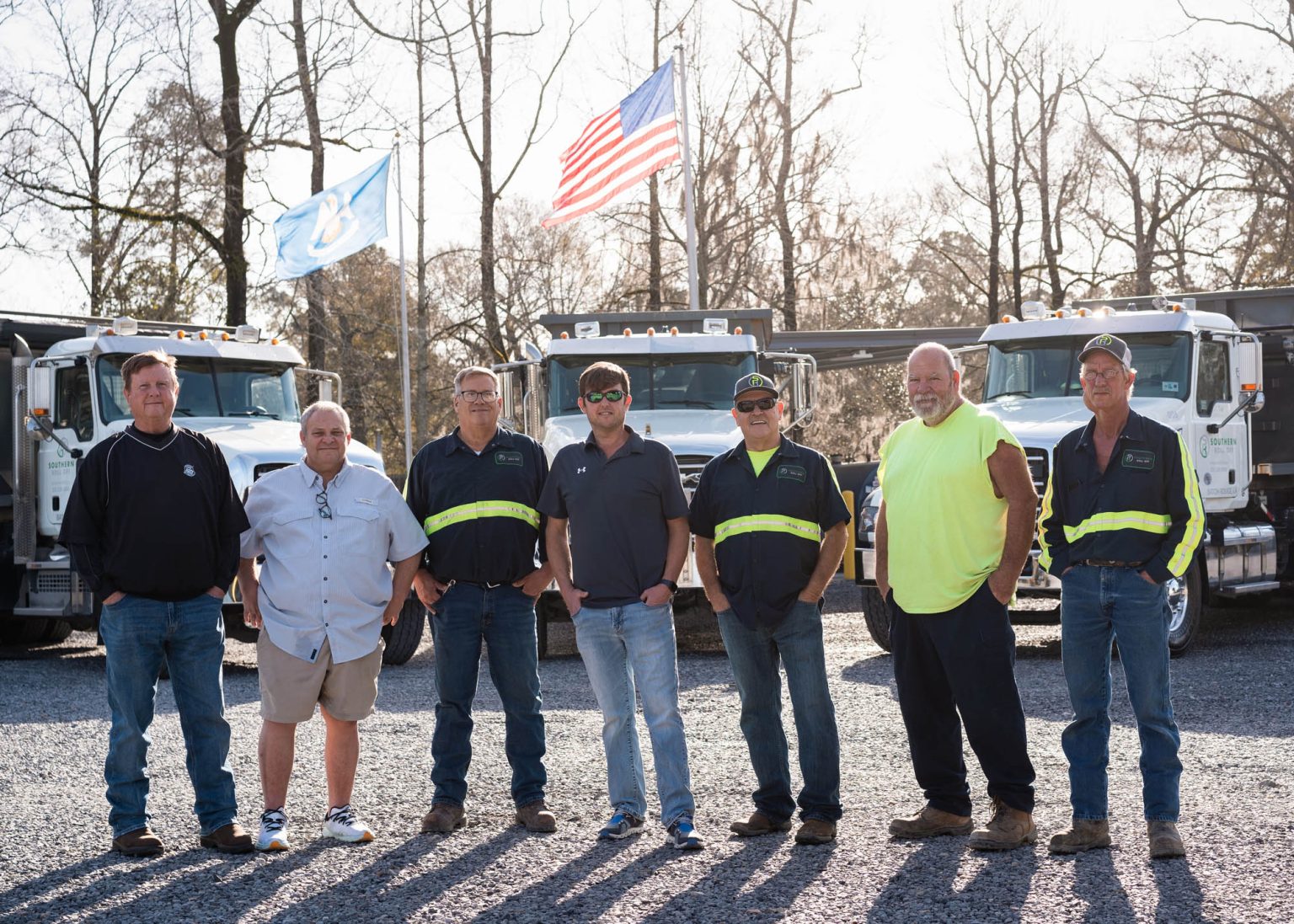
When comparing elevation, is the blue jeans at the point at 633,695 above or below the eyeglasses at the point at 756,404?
below

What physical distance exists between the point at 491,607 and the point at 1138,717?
2.70 meters

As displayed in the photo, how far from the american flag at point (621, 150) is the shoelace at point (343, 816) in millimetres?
14842

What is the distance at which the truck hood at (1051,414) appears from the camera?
1178 cm

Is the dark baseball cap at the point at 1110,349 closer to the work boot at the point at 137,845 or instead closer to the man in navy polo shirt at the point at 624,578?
the man in navy polo shirt at the point at 624,578

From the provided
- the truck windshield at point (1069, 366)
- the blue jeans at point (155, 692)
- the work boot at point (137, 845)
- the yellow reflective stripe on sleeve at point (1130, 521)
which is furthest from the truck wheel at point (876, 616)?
the work boot at point (137, 845)

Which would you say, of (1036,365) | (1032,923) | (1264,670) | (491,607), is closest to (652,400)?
(1036,365)

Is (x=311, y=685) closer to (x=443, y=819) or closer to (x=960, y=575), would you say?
(x=443, y=819)

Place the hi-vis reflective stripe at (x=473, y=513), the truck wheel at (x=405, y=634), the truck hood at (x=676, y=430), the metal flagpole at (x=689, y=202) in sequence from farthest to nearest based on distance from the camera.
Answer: the metal flagpole at (x=689, y=202) → the truck hood at (x=676, y=430) → the truck wheel at (x=405, y=634) → the hi-vis reflective stripe at (x=473, y=513)

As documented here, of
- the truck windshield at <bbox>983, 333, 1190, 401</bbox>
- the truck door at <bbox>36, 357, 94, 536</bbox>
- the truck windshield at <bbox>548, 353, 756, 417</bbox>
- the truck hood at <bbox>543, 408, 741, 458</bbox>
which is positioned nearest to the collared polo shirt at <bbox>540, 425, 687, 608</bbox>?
the truck hood at <bbox>543, 408, 741, 458</bbox>

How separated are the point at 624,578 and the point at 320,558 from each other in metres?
1.25

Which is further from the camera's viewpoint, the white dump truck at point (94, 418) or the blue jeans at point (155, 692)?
the white dump truck at point (94, 418)

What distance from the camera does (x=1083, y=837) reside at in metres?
5.65

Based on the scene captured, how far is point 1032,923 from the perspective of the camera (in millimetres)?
4750

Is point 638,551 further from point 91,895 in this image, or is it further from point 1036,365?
point 1036,365
